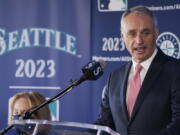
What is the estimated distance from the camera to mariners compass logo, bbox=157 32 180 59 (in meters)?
2.73

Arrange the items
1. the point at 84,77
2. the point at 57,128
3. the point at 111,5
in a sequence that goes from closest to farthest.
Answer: the point at 57,128
the point at 84,77
the point at 111,5

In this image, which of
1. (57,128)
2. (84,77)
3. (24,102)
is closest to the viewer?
(57,128)

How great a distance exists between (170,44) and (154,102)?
1349 millimetres

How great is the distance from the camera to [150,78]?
4.94 feet

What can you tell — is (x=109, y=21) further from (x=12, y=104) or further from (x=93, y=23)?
(x=12, y=104)

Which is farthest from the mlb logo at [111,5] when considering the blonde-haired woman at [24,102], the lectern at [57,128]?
the lectern at [57,128]

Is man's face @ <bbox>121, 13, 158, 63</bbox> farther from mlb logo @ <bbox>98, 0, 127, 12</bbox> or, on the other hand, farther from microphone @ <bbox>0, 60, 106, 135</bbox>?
mlb logo @ <bbox>98, 0, 127, 12</bbox>

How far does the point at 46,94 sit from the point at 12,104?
3.42ft

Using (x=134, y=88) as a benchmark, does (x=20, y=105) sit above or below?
below

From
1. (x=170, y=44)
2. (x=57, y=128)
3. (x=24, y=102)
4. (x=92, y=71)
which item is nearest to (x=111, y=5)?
(x=170, y=44)

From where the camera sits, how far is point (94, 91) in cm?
297

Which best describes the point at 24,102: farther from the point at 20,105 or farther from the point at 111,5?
the point at 111,5

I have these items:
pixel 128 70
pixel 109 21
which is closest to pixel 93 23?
pixel 109 21

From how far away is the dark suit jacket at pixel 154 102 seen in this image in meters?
1.45
